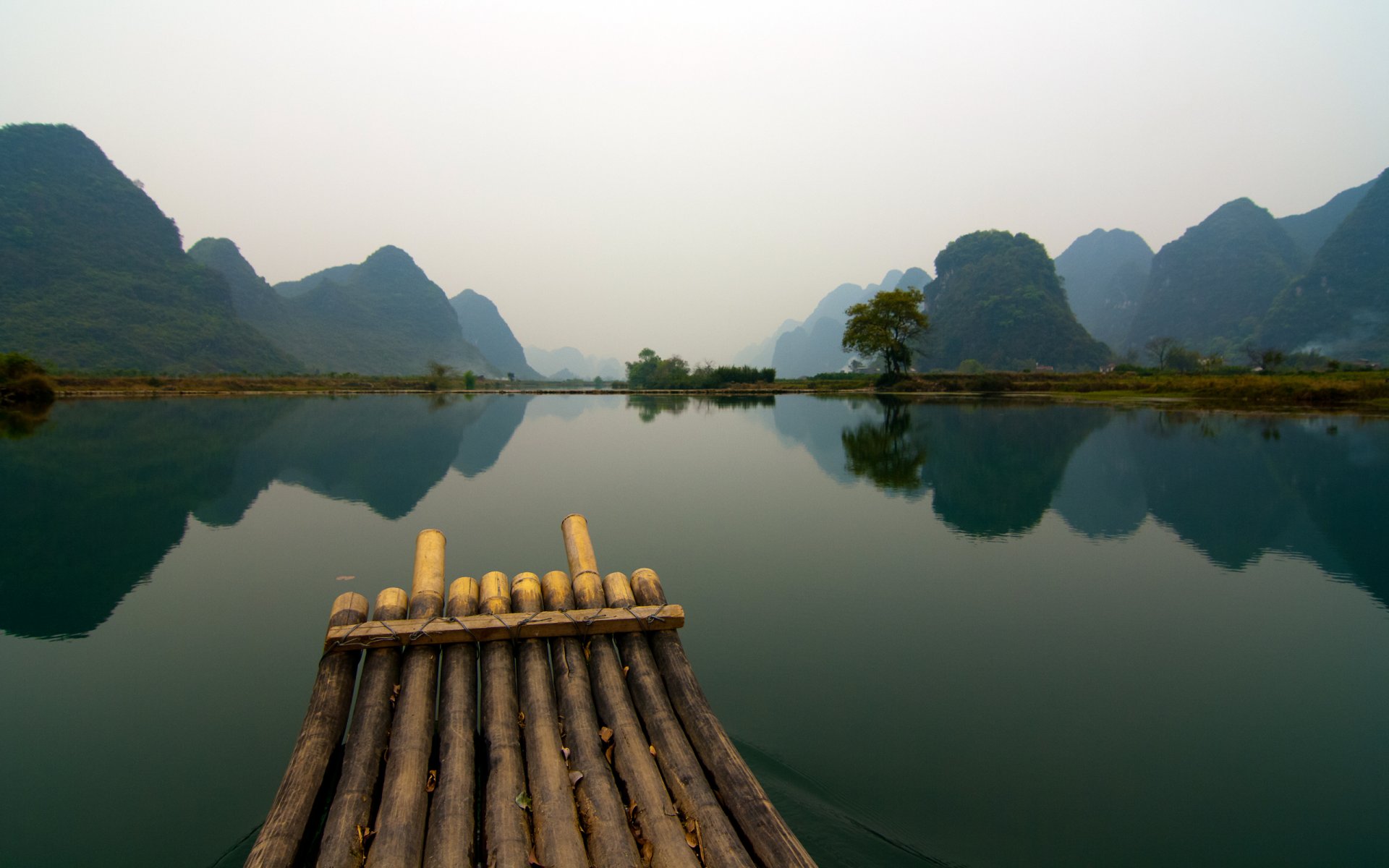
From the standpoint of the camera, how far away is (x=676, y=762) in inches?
124

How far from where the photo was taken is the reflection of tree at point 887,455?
14.6 metres

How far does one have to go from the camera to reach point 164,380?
57.5 metres

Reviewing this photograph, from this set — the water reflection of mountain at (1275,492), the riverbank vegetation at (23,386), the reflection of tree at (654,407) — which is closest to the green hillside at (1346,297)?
the water reflection of mountain at (1275,492)

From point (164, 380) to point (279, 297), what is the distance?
13178 cm

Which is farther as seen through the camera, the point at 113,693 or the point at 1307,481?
the point at 1307,481

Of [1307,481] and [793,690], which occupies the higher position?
[1307,481]

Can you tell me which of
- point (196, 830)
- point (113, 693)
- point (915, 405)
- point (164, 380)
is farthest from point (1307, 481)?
point (164, 380)

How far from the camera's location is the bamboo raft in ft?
8.63

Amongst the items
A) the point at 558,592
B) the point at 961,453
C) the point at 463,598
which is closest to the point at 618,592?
the point at 558,592

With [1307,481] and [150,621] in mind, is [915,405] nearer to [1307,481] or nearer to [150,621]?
[1307,481]

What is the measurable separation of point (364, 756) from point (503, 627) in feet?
3.46

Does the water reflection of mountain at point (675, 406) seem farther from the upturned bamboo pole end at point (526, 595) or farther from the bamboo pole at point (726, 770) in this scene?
the bamboo pole at point (726, 770)

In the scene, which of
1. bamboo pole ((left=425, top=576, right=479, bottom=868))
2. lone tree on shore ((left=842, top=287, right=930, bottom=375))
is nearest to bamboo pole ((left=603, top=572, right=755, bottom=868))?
bamboo pole ((left=425, top=576, right=479, bottom=868))

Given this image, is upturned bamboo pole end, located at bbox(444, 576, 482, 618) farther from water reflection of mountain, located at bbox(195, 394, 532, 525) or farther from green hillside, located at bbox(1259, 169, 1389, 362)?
green hillside, located at bbox(1259, 169, 1389, 362)
